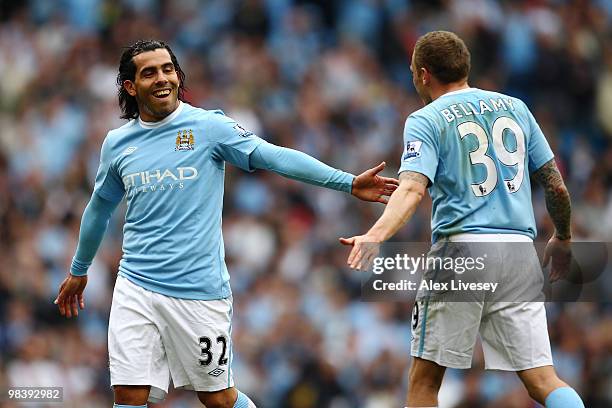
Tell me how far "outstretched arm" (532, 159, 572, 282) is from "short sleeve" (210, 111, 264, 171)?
5.58ft

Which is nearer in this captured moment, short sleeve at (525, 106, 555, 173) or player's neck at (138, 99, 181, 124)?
short sleeve at (525, 106, 555, 173)

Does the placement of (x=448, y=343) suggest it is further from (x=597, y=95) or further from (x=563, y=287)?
(x=597, y=95)

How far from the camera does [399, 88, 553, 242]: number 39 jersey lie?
22.7 feet

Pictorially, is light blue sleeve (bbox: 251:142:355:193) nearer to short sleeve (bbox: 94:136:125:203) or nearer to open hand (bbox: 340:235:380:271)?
open hand (bbox: 340:235:380:271)

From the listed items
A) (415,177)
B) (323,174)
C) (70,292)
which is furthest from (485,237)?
(70,292)

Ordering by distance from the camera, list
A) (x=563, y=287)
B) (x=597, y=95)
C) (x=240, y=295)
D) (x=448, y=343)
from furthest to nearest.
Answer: (x=597, y=95) < (x=240, y=295) < (x=563, y=287) < (x=448, y=343)

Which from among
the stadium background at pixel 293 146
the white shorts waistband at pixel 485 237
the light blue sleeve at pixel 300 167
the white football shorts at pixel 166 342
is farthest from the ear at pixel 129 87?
the stadium background at pixel 293 146

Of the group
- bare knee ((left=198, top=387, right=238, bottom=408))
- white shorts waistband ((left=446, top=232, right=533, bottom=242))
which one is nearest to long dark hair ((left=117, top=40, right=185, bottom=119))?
bare knee ((left=198, top=387, right=238, bottom=408))

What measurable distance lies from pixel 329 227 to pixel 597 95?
412 cm

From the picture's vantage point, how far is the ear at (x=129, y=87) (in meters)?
7.57

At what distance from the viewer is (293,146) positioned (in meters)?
15.2

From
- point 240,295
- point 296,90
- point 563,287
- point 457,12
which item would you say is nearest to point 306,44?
point 296,90

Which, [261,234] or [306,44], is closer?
[261,234]

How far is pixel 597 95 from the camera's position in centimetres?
1582
